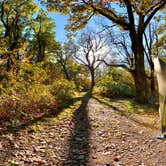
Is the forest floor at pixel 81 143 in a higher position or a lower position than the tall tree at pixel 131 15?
lower

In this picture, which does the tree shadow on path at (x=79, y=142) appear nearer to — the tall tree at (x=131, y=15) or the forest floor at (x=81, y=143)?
the forest floor at (x=81, y=143)

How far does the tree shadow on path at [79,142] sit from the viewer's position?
4.59 metres

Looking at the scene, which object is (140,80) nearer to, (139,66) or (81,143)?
(139,66)

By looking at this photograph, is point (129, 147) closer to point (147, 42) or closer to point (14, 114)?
point (14, 114)

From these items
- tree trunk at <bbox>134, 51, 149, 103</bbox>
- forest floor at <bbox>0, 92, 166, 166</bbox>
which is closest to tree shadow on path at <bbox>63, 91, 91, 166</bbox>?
forest floor at <bbox>0, 92, 166, 166</bbox>

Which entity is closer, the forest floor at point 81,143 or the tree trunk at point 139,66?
the forest floor at point 81,143

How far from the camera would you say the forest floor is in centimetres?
454

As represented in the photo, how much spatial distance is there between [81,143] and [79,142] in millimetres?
85

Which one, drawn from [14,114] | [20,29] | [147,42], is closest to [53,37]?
[20,29]

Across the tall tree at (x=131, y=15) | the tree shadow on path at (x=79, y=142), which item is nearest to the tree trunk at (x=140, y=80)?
the tall tree at (x=131, y=15)

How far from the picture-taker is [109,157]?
4.80 meters

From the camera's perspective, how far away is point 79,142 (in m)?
5.64

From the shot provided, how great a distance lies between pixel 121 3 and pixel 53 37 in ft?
71.2

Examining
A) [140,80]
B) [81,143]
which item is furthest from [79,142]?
[140,80]
